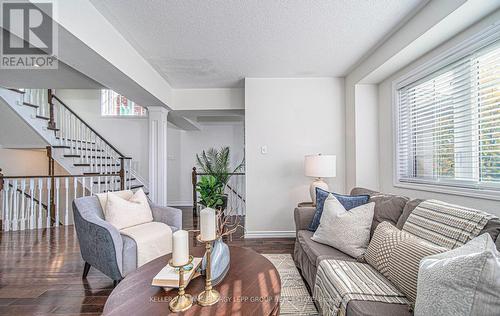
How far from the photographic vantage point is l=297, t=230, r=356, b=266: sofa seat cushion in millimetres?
1639

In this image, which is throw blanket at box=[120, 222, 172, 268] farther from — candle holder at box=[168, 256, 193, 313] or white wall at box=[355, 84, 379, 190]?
white wall at box=[355, 84, 379, 190]

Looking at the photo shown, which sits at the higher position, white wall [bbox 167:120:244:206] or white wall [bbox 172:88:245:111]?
white wall [bbox 172:88:245:111]

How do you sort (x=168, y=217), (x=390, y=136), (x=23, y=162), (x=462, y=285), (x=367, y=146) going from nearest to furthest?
1. (x=462, y=285)
2. (x=168, y=217)
3. (x=390, y=136)
4. (x=367, y=146)
5. (x=23, y=162)

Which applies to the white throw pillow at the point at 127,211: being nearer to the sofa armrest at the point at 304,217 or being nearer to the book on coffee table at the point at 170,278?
the book on coffee table at the point at 170,278

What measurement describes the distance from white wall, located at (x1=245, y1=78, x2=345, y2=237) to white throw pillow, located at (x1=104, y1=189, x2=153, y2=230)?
143cm

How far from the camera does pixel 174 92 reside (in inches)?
151

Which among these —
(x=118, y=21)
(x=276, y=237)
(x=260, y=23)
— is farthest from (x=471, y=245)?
(x=118, y=21)

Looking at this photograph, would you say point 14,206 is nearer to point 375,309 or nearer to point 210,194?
point 210,194

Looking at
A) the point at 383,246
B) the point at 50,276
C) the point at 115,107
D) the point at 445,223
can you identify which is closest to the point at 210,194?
the point at 50,276

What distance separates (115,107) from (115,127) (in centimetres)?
53

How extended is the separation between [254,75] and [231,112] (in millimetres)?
1027

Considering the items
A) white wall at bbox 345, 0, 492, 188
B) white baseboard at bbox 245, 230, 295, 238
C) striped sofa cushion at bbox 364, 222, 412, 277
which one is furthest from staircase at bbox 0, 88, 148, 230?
striped sofa cushion at bbox 364, 222, 412, 277

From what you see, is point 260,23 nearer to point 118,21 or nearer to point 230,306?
point 118,21

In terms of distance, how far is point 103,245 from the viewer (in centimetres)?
182
